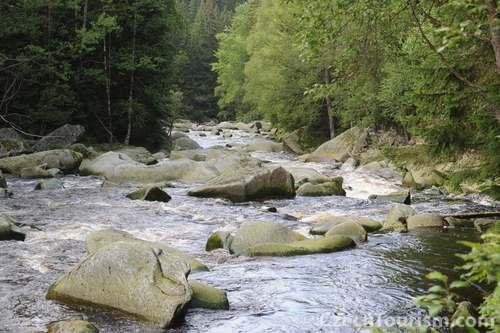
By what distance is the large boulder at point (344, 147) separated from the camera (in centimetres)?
2658

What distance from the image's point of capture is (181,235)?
11.4 meters

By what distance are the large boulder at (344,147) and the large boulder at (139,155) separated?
25.7ft

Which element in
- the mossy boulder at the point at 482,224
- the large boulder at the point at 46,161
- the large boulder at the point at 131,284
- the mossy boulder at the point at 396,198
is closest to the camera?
the large boulder at the point at 131,284

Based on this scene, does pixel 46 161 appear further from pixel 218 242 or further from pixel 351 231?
pixel 351 231

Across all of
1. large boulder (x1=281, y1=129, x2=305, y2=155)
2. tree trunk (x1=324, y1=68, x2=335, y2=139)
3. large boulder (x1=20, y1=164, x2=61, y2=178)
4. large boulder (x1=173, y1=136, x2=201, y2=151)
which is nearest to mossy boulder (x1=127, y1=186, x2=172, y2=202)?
large boulder (x1=20, y1=164, x2=61, y2=178)

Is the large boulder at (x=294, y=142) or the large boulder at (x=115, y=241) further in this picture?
the large boulder at (x=294, y=142)

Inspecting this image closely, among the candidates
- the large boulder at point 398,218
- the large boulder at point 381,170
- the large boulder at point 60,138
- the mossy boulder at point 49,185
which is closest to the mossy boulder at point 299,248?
the large boulder at point 398,218

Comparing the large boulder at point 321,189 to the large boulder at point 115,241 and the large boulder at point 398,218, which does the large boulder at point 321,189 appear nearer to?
the large boulder at point 398,218

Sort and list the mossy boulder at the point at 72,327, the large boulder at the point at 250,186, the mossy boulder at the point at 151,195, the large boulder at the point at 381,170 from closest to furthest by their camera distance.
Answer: the mossy boulder at the point at 72,327, the mossy boulder at the point at 151,195, the large boulder at the point at 250,186, the large boulder at the point at 381,170

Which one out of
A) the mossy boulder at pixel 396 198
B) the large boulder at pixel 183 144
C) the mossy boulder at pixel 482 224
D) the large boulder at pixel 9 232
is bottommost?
the large boulder at pixel 183 144

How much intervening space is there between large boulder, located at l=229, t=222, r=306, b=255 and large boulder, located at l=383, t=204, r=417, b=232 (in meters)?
2.30

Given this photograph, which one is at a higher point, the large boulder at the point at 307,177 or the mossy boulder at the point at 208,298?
the mossy boulder at the point at 208,298

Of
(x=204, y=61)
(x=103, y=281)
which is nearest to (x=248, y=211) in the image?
(x=103, y=281)

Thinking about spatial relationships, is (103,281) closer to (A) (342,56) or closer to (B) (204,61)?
(A) (342,56)
